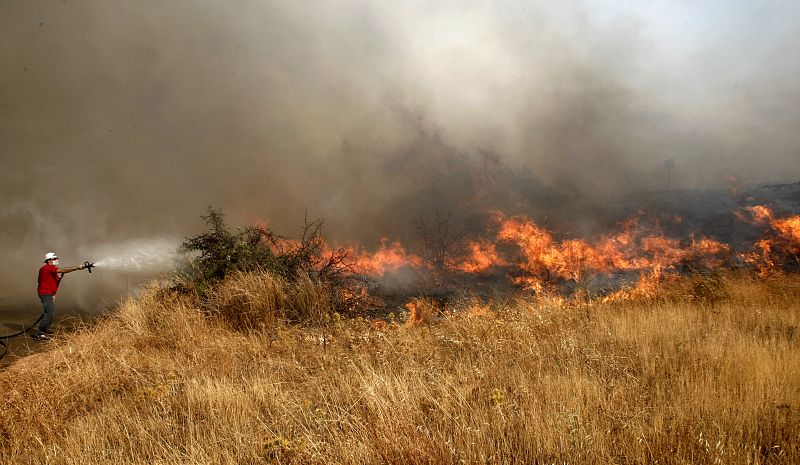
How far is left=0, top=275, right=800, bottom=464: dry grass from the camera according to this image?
2498mm

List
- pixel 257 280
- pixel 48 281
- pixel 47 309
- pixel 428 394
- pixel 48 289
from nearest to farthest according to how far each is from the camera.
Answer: pixel 428 394
pixel 257 280
pixel 47 309
pixel 48 289
pixel 48 281

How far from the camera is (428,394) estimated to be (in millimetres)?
3254

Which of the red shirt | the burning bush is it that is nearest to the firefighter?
the red shirt

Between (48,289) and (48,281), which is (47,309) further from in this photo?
(48,281)

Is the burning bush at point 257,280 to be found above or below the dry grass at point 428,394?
above

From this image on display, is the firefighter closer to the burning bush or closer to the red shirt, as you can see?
the red shirt

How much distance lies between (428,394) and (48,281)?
47.9ft

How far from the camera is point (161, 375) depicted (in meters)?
4.37

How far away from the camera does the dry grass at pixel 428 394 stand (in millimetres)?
2498

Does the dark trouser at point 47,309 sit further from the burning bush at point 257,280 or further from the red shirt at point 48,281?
the burning bush at point 257,280

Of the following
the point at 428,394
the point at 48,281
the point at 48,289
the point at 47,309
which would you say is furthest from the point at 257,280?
the point at 48,281

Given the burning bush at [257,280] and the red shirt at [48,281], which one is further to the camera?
the red shirt at [48,281]

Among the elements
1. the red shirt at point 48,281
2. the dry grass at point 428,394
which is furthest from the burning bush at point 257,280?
the red shirt at point 48,281

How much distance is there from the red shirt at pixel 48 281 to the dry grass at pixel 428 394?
7.96m
